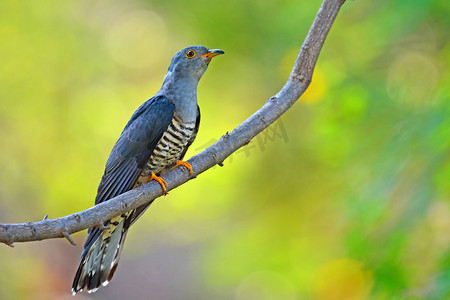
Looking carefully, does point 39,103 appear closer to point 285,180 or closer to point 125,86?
point 125,86

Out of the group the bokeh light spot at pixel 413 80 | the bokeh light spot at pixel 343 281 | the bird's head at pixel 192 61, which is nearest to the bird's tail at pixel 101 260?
the bird's head at pixel 192 61

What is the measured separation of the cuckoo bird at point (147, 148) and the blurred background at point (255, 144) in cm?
54

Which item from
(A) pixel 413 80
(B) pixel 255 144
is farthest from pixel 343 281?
(A) pixel 413 80

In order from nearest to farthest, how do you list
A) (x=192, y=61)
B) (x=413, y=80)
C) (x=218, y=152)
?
(x=218, y=152), (x=192, y=61), (x=413, y=80)

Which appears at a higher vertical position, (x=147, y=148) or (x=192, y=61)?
(x=192, y=61)

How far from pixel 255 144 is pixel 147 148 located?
2.14 meters

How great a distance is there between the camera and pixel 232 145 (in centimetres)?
262

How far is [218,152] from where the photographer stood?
2592mm

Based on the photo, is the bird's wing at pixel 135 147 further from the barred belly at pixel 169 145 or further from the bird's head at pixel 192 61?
the bird's head at pixel 192 61

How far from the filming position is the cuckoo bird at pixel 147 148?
303 cm

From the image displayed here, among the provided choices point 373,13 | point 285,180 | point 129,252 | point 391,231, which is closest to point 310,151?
point 285,180

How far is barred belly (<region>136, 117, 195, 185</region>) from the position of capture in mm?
3129

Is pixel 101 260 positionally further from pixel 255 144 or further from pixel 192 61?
pixel 255 144

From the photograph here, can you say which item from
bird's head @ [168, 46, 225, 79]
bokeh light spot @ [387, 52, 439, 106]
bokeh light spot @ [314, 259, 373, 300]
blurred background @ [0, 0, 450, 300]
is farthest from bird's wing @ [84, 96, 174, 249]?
bokeh light spot @ [387, 52, 439, 106]
